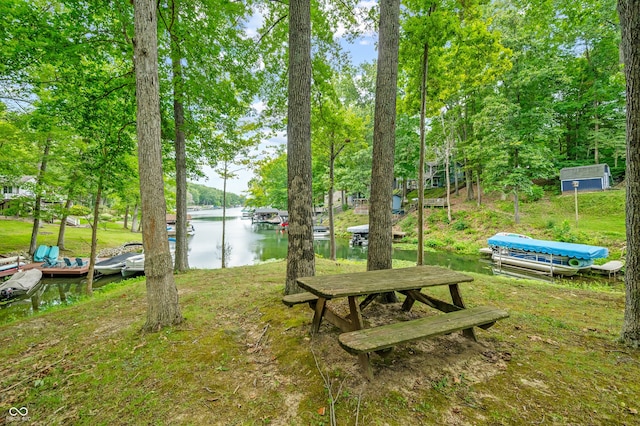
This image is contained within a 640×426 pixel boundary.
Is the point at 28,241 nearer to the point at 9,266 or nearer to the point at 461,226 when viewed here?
the point at 9,266

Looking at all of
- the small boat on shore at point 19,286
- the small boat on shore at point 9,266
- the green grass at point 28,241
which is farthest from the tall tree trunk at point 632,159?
the green grass at point 28,241

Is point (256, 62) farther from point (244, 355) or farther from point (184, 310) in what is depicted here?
point (244, 355)

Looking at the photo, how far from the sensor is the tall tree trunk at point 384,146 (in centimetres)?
385

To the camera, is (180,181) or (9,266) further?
(9,266)

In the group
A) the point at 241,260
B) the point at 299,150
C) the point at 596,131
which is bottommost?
the point at 241,260

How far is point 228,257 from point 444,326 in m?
15.1

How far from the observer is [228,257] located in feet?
51.2

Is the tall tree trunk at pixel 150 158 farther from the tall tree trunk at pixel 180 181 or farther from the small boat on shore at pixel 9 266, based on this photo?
the small boat on shore at pixel 9 266

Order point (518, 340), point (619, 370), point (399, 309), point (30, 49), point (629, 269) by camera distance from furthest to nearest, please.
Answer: point (30, 49), point (399, 309), point (518, 340), point (629, 269), point (619, 370)

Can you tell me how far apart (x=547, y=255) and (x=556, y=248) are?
125 cm

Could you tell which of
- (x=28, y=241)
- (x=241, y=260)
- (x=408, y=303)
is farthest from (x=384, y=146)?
(x=28, y=241)

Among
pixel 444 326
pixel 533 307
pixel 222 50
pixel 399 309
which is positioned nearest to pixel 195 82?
pixel 222 50

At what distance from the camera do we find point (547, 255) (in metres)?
10.6

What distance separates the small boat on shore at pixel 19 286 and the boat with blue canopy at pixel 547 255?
Result: 733 inches
